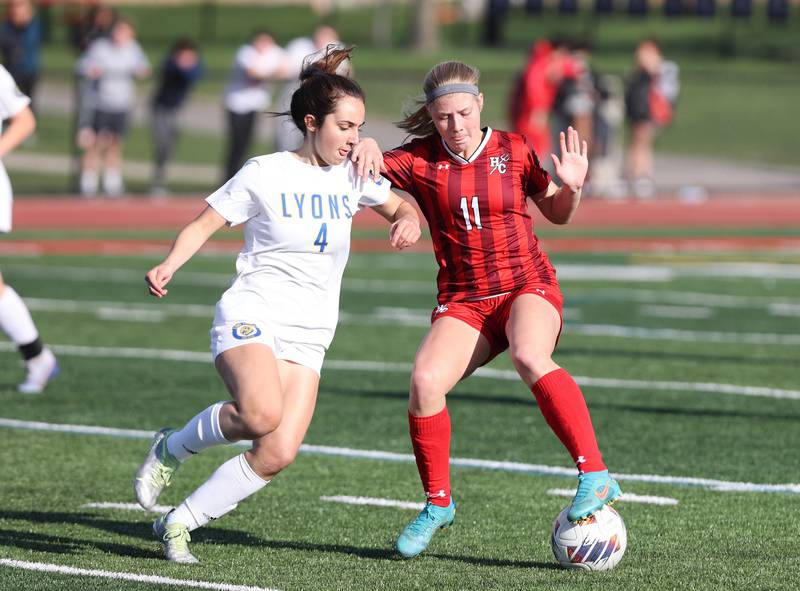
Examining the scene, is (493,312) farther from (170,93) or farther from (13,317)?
(170,93)

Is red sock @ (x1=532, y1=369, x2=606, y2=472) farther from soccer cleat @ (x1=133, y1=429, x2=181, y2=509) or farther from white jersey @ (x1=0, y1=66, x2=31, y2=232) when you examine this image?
white jersey @ (x1=0, y1=66, x2=31, y2=232)

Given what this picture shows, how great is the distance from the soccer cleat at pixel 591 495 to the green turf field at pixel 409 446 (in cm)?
23

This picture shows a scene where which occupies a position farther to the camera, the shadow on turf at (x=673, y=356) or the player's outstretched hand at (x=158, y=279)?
the shadow on turf at (x=673, y=356)

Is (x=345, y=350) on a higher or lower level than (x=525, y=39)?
higher

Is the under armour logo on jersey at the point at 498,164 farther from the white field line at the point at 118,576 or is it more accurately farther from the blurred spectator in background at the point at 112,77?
the blurred spectator in background at the point at 112,77

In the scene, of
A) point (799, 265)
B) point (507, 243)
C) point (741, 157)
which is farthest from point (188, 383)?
point (741, 157)

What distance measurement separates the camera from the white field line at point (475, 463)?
7277mm

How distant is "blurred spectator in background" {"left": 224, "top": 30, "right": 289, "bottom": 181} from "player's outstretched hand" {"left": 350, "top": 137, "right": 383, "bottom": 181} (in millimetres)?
14355

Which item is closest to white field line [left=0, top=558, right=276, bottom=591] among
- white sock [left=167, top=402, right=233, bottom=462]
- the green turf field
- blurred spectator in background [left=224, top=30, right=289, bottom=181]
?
the green turf field

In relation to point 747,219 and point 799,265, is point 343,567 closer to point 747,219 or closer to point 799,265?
point 799,265

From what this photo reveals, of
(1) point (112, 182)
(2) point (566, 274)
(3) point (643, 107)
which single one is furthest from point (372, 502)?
(3) point (643, 107)

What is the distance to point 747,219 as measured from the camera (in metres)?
22.1

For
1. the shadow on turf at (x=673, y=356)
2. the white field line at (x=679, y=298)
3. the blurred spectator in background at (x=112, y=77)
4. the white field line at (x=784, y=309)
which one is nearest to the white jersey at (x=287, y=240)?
the shadow on turf at (x=673, y=356)

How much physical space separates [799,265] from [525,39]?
28519mm
